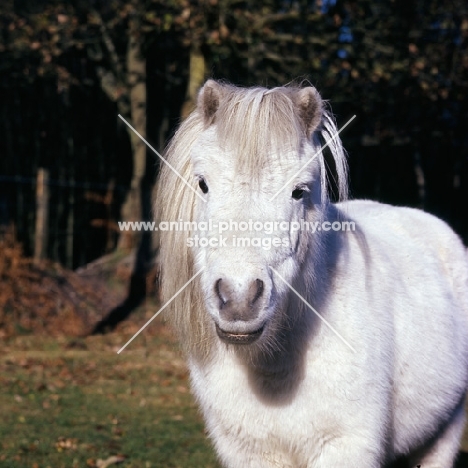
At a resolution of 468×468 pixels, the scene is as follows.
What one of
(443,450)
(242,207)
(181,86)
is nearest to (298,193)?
(242,207)

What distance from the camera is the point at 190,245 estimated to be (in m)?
3.55

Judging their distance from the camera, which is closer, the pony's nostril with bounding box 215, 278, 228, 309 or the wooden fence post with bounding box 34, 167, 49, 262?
the pony's nostril with bounding box 215, 278, 228, 309

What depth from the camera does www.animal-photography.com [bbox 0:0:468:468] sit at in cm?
330

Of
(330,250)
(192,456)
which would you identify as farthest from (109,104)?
(330,250)

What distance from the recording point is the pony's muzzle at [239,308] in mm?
2867

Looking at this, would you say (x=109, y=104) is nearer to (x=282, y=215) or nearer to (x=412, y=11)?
(x=412, y=11)

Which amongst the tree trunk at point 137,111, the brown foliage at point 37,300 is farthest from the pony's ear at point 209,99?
the tree trunk at point 137,111

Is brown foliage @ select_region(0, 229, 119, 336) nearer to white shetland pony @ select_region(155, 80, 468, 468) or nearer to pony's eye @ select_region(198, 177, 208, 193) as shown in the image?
white shetland pony @ select_region(155, 80, 468, 468)

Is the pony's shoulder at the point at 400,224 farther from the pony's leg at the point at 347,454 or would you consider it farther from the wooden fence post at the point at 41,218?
the wooden fence post at the point at 41,218

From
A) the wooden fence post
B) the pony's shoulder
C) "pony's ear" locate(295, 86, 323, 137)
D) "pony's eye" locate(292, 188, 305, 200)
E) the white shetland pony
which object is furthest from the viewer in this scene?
the wooden fence post

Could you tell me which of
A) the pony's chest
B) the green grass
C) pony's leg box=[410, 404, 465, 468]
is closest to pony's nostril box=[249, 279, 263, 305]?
the pony's chest

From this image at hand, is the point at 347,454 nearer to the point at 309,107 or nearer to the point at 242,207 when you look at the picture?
the point at 242,207

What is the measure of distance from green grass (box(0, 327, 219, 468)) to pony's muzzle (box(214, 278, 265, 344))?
185 centimetres

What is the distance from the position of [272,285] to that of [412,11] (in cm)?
973
